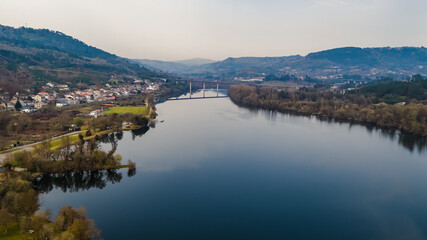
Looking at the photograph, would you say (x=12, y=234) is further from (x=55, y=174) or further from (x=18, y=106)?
(x=18, y=106)

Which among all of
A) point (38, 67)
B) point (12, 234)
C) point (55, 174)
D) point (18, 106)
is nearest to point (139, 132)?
point (55, 174)

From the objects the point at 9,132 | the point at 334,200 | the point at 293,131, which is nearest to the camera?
the point at 334,200

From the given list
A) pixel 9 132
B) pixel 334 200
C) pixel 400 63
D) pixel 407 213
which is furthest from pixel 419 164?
pixel 400 63

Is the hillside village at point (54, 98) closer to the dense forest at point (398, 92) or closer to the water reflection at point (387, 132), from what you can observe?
the water reflection at point (387, 132)

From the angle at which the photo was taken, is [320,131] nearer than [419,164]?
No

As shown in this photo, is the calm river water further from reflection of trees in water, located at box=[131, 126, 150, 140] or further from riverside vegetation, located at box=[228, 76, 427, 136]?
riverside vegetation, located at box=[228, 76, 427, 136]

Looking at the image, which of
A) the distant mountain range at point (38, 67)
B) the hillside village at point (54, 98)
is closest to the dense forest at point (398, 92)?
the hillside village at point (54, 98)

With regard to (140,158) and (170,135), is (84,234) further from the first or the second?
(170,135)
